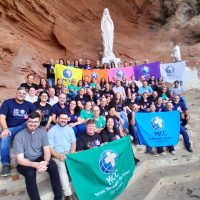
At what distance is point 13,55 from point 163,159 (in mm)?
8573

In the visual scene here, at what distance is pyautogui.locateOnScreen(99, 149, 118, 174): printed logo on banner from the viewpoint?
499cm

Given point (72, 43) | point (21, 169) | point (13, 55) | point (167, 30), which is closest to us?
point (21, 169)

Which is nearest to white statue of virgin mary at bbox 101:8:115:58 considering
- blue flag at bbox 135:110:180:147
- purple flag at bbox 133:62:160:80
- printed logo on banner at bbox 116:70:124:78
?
purple flag at bbox 133:62:160:80

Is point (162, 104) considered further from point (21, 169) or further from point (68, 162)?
point (21, 169)

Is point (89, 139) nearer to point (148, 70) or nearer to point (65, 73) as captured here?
point (65, 73)

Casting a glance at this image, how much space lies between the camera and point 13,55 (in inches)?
505

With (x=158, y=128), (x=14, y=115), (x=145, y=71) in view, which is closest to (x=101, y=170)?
(x=14, y=115)

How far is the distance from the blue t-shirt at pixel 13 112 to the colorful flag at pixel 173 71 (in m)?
8.72

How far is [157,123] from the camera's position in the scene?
24.5 feet

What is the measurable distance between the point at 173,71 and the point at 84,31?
8756 mm

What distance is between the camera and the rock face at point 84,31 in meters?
13.0

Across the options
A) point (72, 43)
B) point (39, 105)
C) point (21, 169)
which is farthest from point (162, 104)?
point (72, 43)

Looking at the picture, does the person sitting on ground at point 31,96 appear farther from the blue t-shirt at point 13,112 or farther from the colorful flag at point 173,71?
the colorful flag at point 173,71

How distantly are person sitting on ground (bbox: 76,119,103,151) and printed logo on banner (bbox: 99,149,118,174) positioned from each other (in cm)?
35
